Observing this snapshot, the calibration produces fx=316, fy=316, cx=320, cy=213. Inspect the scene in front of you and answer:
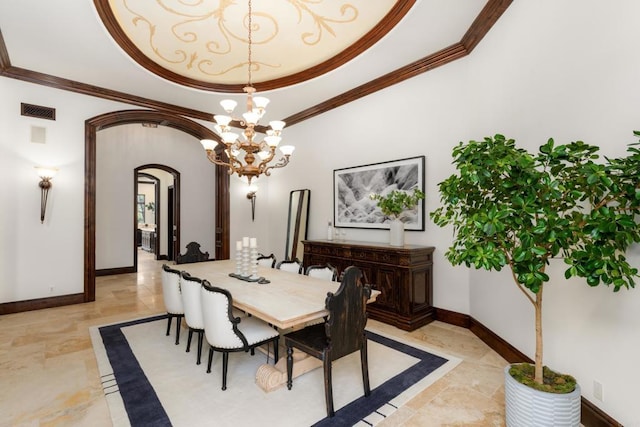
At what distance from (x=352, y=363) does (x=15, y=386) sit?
287cm

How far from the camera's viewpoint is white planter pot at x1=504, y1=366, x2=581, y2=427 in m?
1.76

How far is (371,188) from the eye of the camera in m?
4.94

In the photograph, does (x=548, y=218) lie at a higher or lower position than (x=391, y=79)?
lower

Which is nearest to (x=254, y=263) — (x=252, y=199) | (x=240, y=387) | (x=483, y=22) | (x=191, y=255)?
(x=240, y=387)

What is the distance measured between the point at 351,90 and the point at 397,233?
2.54 metres

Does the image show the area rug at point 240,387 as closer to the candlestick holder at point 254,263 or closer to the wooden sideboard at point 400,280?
the wooden sideboard at point 400,280

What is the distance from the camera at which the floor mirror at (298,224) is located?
6.19 meters

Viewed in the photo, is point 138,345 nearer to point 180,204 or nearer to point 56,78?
point 56,78

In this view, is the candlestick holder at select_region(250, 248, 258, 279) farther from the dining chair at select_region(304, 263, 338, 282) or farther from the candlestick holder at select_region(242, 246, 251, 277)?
the dining chair at select_region(304, 263, 338, 282)

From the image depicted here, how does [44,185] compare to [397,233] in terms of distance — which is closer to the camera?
[397,233]

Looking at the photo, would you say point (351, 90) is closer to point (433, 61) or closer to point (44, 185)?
point (433, 61)

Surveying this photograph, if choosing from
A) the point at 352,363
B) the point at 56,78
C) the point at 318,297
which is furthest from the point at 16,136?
the point at 352,363

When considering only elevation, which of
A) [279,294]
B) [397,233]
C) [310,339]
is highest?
[397,233]

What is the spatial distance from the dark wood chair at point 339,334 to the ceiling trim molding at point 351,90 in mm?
3030
